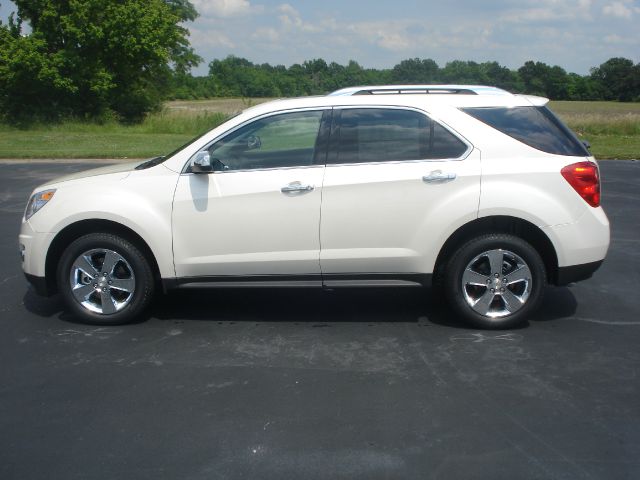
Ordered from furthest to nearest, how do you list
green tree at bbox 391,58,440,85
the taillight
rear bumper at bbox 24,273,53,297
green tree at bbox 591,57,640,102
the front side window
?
green tree at bbox 591,57,640,102 < green tree at bbox 391,58,440,85 < rear bumper at bbox 24,273,53,297 < the front side window < the taillight

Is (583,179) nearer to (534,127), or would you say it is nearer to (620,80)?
(534,127)

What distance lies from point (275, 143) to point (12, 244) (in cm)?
496

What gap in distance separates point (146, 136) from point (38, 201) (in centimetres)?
2493

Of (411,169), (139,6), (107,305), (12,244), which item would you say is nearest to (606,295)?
(411,169)

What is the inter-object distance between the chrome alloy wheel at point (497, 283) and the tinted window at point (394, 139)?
90 cm

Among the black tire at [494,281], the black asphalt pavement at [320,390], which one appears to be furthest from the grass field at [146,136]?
the black tire at [494,281]

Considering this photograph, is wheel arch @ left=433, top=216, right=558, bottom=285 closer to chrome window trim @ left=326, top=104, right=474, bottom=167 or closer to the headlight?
chrome window trim @ left=326, top=104, right=474, bottom=167

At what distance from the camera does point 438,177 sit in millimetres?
5582

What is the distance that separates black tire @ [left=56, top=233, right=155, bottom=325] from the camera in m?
5.83

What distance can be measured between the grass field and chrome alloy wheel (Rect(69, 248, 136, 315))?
13168 millimetres

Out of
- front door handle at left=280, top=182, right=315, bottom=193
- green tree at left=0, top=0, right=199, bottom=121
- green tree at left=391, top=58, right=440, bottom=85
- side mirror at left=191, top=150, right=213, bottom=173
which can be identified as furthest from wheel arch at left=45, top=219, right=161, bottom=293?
green tree at left=0, top=0, right=199, bottom=121

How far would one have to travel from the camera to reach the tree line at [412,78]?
17234 mm

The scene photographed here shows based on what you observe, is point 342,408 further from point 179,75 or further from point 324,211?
point 179,75

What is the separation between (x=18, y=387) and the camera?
4695 millimetres
